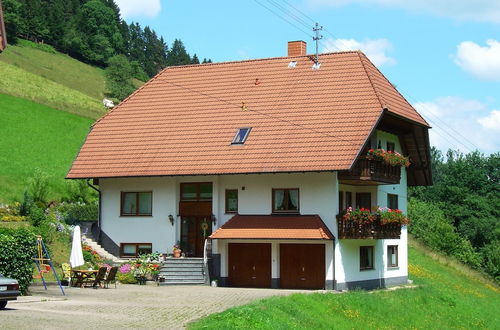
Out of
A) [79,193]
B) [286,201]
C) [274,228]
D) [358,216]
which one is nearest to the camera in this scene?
[358,216]

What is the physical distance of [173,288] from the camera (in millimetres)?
32812

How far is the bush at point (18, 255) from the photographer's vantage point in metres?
24.8

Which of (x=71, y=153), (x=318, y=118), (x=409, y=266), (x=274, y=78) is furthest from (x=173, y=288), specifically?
(x=71, y=153)

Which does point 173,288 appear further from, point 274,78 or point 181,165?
point 274,78

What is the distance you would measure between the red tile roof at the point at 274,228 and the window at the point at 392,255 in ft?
21.4

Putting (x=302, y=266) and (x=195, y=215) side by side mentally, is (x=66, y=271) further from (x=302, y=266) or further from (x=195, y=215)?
(x=302, y=266)

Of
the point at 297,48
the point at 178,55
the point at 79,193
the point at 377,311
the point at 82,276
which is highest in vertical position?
the point at 178,55

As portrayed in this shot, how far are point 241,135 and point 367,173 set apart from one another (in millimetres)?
5971

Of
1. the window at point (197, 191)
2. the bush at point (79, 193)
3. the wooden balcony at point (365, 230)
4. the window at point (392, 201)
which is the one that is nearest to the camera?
the wooden balcony at point (365, 230)

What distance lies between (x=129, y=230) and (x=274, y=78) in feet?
32.3

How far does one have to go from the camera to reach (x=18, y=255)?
25141 millimetres

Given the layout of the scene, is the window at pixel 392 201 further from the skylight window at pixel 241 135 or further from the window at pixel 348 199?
the skylight window at pixel 241 135

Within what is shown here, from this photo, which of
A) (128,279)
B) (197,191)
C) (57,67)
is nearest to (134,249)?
(128,279)

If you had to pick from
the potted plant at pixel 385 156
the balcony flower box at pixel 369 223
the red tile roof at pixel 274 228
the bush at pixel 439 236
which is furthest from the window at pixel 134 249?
the bush at pixel 439 236
